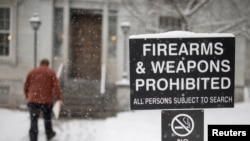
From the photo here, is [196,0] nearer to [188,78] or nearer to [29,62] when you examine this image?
[29,62]

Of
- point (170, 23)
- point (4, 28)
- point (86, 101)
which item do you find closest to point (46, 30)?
point (4, 28)

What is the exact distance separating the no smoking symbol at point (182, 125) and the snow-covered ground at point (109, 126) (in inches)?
177

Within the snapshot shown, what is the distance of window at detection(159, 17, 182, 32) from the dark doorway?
240cm

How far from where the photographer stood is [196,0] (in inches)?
526

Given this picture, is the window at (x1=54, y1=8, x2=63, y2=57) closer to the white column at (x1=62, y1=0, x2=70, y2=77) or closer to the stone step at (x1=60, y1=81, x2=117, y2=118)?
the white column at (x1=62, y1=0, x2=70, y2=77)

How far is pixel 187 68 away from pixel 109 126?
6.22 m

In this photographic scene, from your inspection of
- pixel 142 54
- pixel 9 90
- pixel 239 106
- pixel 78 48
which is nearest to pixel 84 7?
pixel 78 48

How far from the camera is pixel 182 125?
159 inches

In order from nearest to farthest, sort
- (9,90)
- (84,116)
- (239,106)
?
(84,116) → (239,106) → (9,90)

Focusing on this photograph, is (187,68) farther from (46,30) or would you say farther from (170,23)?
(46,30)

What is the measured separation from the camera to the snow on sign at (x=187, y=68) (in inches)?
156

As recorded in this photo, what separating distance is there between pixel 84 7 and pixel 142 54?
11766mm

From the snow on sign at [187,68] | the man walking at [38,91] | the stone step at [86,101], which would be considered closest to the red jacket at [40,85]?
the man walking at [38,91]

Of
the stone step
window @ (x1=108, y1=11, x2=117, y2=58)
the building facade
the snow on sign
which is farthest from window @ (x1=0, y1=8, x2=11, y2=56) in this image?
the snow on sign
